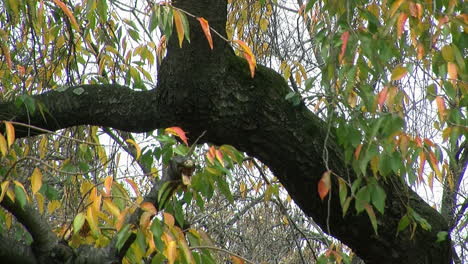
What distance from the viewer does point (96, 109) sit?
3240 mm

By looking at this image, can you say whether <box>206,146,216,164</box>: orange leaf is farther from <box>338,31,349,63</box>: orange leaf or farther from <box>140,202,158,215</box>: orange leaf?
<box>338,31,349,63</box>: orange leaf

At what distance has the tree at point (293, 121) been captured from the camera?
8.34 feet

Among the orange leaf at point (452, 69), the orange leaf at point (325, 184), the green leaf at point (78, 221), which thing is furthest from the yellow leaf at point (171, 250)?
the orange leaf at point (452, 69)

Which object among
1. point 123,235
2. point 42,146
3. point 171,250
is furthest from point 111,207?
point 42,146

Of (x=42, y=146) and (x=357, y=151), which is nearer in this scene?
(x=357, y=151)

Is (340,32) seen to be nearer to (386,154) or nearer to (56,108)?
(386,154)

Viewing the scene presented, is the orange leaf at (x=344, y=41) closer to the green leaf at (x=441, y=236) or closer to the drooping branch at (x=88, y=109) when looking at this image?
the drooping branch at (x=88, y=109)

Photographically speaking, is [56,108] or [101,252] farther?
[56,108]

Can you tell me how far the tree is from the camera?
2.54m

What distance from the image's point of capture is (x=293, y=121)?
3119 mm

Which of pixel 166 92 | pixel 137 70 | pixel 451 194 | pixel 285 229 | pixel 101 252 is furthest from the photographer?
pixel 285 229

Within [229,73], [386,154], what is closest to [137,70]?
[229,73]

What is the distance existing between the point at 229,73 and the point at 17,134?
0.91 m

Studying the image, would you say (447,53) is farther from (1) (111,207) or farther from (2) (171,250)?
(1) (111,207)
